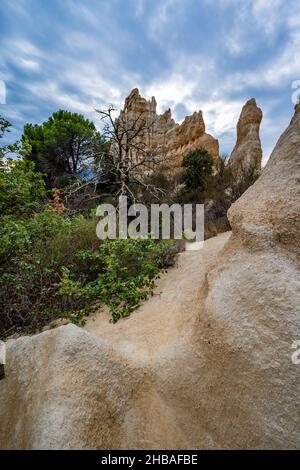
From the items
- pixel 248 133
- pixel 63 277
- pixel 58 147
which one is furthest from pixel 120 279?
pixel 248 133

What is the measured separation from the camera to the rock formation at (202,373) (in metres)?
1.34

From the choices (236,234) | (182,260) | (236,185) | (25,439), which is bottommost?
(25,439)

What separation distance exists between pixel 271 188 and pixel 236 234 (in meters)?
0.48

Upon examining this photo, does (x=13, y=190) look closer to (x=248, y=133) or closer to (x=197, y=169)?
(x=197, y=169)

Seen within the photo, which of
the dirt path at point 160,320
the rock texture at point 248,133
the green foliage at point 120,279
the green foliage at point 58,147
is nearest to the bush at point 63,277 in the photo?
the green foliage at point 120,279

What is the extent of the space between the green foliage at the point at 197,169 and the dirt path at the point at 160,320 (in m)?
8.59

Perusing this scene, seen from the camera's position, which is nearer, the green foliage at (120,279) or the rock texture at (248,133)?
the green foliage at (120,279)

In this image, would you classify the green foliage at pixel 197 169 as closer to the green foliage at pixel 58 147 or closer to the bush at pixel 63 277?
the green foliage at pixel 58 147

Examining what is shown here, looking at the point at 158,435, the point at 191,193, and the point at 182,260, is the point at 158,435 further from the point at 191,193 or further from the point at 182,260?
the point at 191,193

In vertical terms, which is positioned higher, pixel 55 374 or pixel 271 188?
pixel 271 188

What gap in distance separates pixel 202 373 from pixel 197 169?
1137 centimetres

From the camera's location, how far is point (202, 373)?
167 cm

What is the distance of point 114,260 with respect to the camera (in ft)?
11.0
